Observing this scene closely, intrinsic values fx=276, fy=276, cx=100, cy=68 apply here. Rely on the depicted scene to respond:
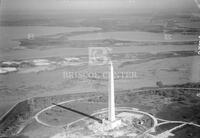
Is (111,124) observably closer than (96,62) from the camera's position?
Yes

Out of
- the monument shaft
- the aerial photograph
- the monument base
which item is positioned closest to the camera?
the monument shaft

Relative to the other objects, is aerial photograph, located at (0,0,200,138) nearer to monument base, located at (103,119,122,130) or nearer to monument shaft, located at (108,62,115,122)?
monument base, located at (103,119,122,130)

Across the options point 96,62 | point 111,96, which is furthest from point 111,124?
point 96,62

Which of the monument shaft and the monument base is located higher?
the monument shaft

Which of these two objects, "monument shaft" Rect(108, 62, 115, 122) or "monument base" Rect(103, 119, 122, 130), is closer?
"monument shaft" Rect(108, 62, 115, 122)

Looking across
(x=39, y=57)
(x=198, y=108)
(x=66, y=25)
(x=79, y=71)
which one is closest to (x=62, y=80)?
(x=79, y=71)

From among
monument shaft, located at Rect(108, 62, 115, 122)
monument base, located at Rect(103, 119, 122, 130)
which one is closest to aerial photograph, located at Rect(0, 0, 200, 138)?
monument base, located at Rect(103, 119, 122, 130)

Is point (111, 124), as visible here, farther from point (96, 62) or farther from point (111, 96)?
point (96, 62)

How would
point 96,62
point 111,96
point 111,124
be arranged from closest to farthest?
point 111,96
point 111,124
point 96,62
